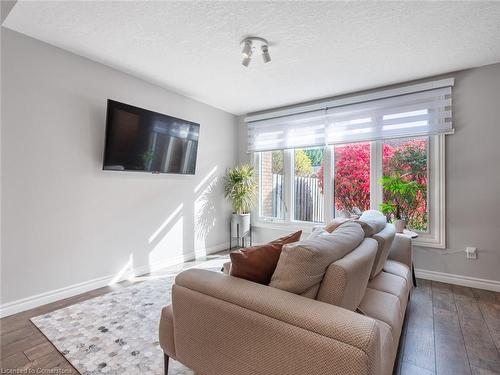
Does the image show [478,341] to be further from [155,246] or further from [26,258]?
[26,258]

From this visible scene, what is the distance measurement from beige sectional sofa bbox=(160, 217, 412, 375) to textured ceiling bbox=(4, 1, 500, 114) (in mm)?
1811

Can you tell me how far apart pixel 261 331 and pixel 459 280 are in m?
3.13

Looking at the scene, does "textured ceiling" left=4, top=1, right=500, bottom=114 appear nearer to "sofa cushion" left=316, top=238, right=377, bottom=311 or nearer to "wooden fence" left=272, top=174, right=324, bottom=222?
"wooden fence" left=272, top=174, right=324, bottom=222

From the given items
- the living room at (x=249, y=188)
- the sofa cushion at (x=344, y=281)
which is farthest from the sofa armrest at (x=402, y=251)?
the sofa cushion at (x=344, y=281)

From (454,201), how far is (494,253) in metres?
0.66

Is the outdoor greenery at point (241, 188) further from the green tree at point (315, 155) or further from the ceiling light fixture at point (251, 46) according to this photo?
the ceiling light fixture at point (251, 46)

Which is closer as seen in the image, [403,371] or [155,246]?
[403,371]

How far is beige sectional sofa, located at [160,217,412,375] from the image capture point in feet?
2.87

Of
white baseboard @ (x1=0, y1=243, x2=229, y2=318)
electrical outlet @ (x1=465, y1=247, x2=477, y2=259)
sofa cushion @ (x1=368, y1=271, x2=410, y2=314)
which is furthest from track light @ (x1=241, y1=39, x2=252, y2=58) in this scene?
electrical outlet @ (x1=465, y1=247, x2=477, y2=259)

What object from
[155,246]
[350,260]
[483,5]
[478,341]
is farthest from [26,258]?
[483,5]

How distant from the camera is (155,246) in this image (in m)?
3.46

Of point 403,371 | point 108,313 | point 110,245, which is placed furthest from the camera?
point 110,245

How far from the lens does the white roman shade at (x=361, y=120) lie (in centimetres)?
308

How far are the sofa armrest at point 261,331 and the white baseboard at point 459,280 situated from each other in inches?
114
